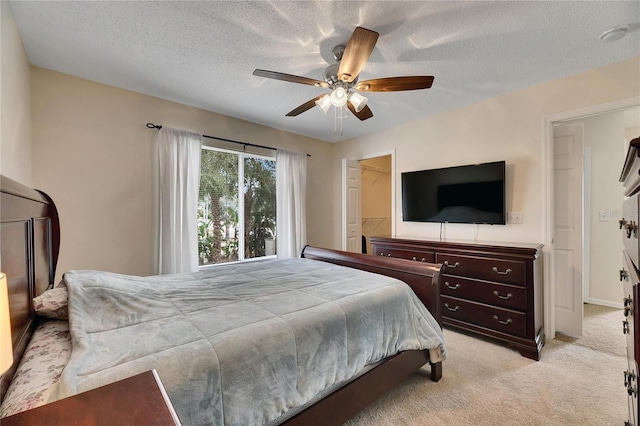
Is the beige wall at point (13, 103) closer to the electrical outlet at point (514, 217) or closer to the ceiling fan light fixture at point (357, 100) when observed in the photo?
the ceiling fan light fixture at point (357, 100)

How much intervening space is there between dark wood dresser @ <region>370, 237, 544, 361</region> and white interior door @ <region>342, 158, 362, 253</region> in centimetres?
163

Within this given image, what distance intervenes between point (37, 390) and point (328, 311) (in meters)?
1.11

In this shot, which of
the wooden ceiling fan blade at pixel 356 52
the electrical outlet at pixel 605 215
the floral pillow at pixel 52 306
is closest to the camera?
the floral pillow at pixel 52 306

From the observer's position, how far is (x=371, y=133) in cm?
423

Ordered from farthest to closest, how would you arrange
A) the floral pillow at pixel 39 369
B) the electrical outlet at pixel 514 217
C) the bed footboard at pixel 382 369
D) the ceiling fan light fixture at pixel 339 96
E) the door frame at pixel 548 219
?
the electrical outlet at pixel 514 217, the door frame at pixel 548 219, the ceiling fan light fixture at pixel 339 96, the bed footboard at pixel 382 369, the floral pillow at pixel 39 369

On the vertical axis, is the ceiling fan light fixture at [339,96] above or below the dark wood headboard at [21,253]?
above

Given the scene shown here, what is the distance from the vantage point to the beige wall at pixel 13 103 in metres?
1.56

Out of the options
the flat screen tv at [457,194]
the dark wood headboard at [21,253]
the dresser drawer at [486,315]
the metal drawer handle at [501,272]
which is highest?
the flat screen tv at [457,194]

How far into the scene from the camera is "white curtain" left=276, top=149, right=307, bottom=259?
3939 mm

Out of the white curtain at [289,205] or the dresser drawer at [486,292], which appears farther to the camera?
the white curtain at [289,205]

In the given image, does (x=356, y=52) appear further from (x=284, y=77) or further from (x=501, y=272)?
(x=501, y=272)

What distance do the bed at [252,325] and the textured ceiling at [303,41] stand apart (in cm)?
125

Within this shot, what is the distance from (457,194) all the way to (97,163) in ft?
12.7

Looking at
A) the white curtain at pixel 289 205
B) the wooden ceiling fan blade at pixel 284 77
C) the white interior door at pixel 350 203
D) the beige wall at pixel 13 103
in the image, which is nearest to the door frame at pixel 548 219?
the wooden ceiling fan blade at pixel 284 77
